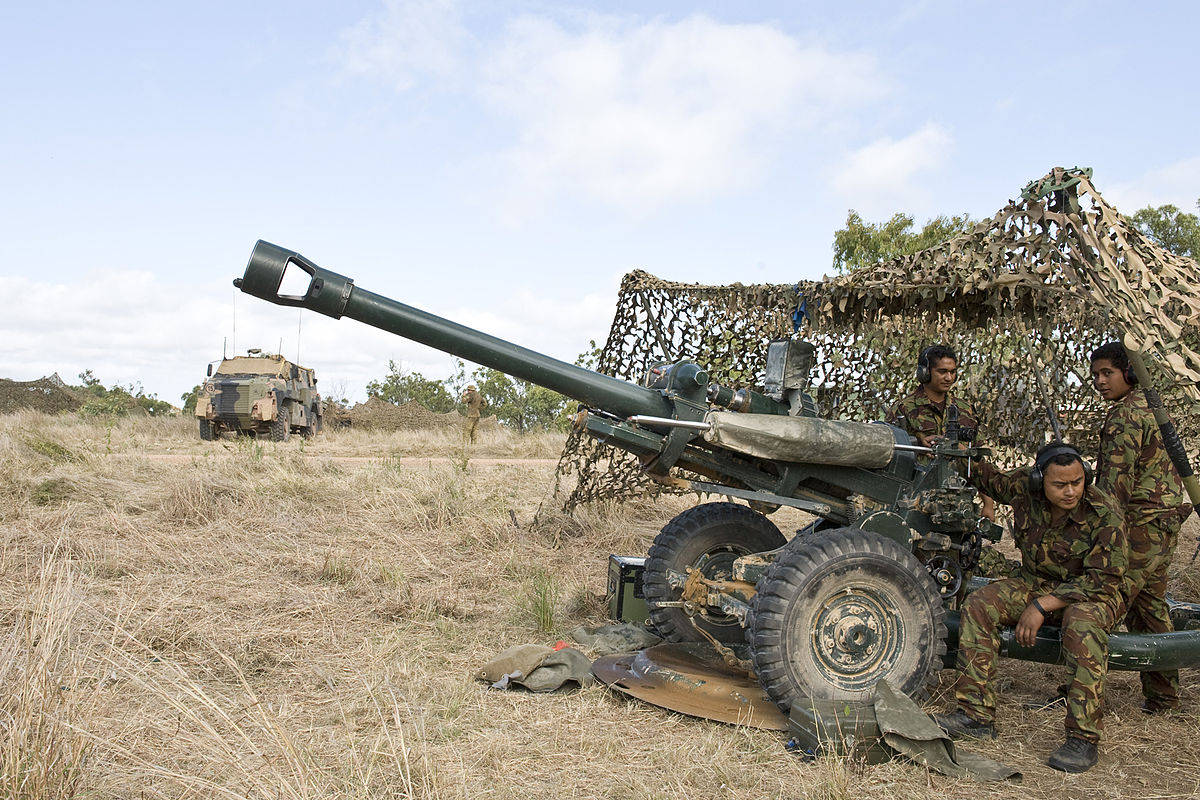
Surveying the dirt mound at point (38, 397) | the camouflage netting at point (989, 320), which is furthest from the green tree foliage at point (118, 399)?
the camouflage netting at point (989, 320)

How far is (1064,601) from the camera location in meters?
4.17

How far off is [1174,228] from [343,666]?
73.6 feet

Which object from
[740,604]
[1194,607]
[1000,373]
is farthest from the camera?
[1000,373]

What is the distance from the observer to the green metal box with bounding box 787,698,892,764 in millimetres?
3715

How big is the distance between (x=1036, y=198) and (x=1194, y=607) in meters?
2.47

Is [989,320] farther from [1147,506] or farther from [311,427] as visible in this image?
[311,427]

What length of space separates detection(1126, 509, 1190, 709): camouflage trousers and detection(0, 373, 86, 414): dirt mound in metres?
31.2

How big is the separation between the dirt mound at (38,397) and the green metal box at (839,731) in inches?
1207

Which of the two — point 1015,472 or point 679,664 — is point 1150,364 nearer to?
point 1015,472

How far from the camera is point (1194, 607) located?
5023 mm

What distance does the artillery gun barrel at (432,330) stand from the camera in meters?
4.02

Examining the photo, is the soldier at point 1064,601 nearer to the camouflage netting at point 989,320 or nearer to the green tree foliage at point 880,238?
the camouflage netting at point 989,320

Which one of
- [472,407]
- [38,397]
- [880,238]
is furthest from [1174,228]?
[38,397]

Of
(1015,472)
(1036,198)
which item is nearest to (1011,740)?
(1015,472)
